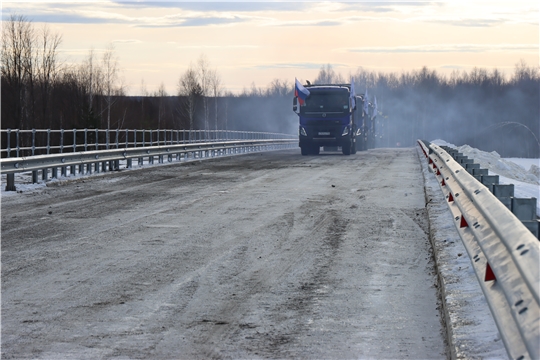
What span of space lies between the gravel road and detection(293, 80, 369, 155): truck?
2187cm

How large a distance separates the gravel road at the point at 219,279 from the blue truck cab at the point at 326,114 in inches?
862

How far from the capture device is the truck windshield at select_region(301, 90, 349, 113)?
3531cm

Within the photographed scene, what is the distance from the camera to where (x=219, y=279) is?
22.6 ft

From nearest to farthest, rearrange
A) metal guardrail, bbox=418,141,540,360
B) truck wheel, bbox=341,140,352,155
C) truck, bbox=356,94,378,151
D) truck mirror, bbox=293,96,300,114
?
metal guardrail, bbox=418,141,540,360 < truck mirror, bbox=293,96,300,114 < truck wheel, bbox=341,140,352,155 < truck, bbox=356,94,378,151

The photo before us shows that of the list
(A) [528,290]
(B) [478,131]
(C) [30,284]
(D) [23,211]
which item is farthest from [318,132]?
(B) [478,131]

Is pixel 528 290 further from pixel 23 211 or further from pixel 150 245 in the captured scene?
pixel 23 211

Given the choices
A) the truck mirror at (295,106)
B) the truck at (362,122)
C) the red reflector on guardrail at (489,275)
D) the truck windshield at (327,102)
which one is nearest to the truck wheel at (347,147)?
the truck windshield at (327,102)

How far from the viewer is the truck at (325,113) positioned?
35312mm

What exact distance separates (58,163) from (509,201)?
13.7m

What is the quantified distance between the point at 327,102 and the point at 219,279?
29.0m

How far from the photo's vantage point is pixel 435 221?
9.84 m

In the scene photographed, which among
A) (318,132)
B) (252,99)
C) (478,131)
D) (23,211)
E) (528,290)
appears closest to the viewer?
(528,290)

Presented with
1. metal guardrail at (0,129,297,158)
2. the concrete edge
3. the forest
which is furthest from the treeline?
the concrete edge

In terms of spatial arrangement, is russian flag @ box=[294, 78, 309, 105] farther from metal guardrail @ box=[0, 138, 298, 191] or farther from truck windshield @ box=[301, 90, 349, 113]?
metal guardrail @ box=[0, 138, 298, 191]
